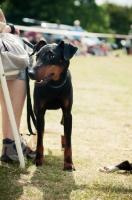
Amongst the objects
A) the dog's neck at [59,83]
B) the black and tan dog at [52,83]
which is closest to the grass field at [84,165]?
the black and tan dog at [52,83]

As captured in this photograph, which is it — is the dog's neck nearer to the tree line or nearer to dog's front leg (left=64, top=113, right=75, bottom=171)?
dog's front leg (left=64, top=113, right=75, bottom=171)

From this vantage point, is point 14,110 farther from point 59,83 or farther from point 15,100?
point 59,83

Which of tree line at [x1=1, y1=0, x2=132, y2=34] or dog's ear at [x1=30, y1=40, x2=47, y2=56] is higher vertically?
dog's ear at [x1=30, y1=40, x2=47, y2=56]

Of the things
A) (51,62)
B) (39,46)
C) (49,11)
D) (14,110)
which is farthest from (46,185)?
(49,11)

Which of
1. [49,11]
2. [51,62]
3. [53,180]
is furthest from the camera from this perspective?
[49,11]

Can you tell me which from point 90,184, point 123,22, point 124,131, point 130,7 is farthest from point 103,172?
point 130,7

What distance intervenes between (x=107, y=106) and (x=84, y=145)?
2.61 m

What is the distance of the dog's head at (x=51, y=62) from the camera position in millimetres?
3336

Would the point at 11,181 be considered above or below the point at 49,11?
above

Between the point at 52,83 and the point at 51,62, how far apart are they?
23 centimetres

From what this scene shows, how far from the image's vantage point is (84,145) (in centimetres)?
436

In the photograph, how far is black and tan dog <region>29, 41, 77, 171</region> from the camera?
3.38 m

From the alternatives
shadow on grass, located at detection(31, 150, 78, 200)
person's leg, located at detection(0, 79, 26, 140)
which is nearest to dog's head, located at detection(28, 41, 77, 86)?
person's leg, located at detection(0, 79, 26, 140)

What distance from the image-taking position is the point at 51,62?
11.2 feet
